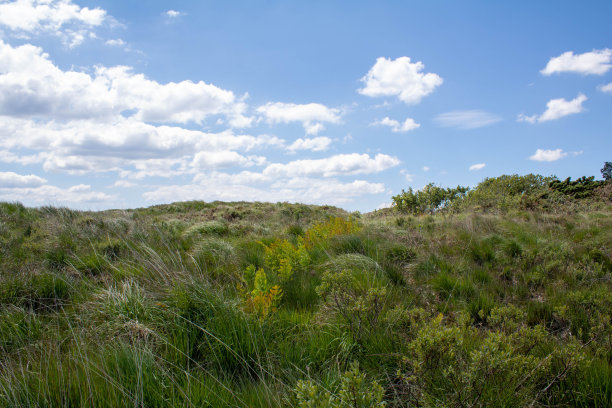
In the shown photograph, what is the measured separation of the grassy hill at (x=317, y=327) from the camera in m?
1.91

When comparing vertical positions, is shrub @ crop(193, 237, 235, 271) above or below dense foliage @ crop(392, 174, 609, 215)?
below

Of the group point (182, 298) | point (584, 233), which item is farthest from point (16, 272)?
point (584, 233)

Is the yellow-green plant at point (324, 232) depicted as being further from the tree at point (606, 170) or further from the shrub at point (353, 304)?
the tree at point (606, 170)

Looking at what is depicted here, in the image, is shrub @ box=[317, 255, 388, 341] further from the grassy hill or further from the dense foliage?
the dense foliage

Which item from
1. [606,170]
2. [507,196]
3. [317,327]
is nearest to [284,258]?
[317,327]

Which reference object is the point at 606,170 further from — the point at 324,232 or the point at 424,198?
the point at 324,232

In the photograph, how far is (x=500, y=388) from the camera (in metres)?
1.84

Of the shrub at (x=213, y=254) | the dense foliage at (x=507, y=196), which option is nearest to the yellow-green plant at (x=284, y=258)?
the shrub at (x=213, y=254)

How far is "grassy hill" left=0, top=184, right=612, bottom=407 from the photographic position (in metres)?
1.91

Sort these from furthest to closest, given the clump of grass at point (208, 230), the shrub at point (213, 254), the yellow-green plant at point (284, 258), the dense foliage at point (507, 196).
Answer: the dense foliage at point (507, 196)
the clump of grass at point (208, 230)
the shrub at point (213, 254)
the yellow-green plant at point (284, 258)

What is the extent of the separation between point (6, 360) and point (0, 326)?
0.85 m

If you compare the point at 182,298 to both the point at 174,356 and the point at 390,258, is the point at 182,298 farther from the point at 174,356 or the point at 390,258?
the point at 390,258

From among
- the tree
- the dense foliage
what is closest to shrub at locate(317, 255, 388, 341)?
the dense foliage

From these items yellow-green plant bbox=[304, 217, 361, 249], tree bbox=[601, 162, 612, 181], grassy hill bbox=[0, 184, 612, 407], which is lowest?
grassy hill bbox=[0, 184, 612, 407]
